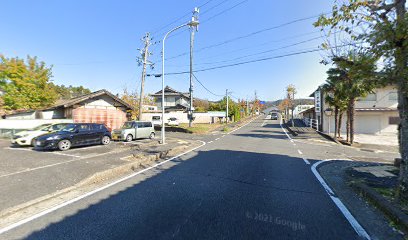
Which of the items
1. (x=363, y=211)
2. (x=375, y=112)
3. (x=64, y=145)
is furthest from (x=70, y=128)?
(x=375, y=112)

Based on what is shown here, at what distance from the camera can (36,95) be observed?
19.5 meters

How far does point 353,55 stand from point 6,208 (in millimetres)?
8759

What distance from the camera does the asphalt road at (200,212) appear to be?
10.9 feet

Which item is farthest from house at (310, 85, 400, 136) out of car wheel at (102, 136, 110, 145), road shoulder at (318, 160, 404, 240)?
car wheel at (102, 136, 110, 145)

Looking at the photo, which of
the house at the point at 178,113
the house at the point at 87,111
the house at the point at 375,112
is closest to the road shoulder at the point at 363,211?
the house at the point at 87,111

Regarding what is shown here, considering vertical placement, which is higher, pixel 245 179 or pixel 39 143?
pixel 39 143

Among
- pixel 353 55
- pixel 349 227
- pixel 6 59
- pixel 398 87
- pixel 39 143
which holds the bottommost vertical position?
pixel 349 227

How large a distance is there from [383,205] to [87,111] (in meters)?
20.7

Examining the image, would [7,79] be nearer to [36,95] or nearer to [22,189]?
[36,95]

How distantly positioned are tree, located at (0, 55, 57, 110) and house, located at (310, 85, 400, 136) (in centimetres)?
3009

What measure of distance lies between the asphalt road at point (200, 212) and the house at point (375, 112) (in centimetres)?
2128

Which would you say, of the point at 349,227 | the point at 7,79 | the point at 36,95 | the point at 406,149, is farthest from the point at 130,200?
the point at 7,79

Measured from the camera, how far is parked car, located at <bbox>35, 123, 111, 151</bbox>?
10.4m

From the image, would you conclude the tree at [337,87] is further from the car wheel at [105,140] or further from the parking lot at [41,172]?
the car wheel at [105,140]
